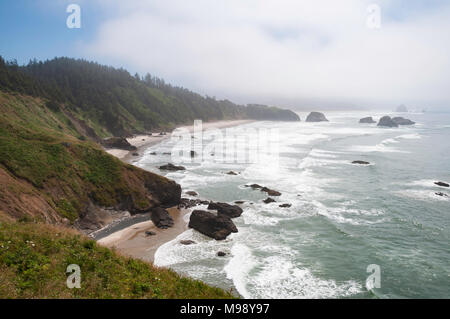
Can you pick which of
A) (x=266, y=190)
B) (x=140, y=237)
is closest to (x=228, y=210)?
Answer: (x=140, y=237)

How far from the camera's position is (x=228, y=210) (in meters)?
37.4

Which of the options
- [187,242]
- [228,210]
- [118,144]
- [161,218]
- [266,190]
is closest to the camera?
[187,242]

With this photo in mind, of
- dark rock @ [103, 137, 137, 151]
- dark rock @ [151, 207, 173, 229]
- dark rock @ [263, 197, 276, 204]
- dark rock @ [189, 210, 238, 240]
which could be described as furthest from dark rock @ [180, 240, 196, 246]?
dark rock @ [103, 137, 137, 151]

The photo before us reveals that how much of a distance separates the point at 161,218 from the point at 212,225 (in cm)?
684

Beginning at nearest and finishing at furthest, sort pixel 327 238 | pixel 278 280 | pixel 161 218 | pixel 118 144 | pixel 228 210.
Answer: pixel 278 280 < pixel 327 238 < pixel 161 218 < pixel 228 210 < pixel 118 144

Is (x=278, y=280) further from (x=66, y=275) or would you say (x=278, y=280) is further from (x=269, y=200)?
(x=269, y=200)

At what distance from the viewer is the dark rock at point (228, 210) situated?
37.0m

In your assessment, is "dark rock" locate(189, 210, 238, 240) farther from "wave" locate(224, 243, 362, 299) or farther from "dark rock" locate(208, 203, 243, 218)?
"wave" locate(224, 243, 362, 299)

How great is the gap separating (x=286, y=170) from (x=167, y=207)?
32608 mm

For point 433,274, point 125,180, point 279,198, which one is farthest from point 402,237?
point 125,180

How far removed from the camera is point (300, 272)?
2436 cm

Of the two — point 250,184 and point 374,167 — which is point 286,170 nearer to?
point 250,184

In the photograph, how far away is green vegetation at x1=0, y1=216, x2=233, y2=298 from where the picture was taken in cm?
1125

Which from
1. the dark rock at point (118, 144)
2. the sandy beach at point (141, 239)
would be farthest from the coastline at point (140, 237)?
the dark rock at point (118, 144)
